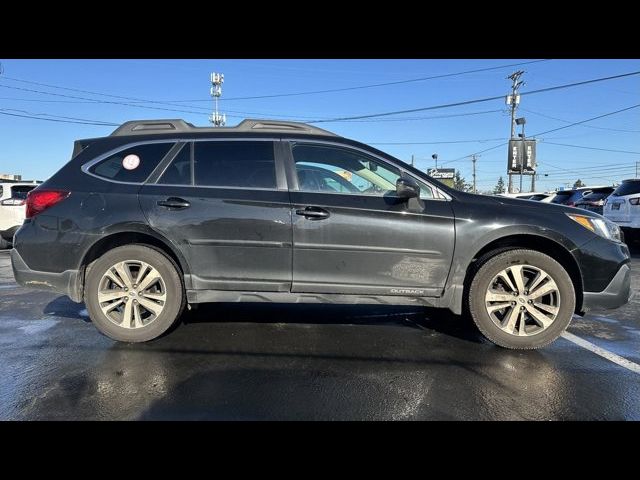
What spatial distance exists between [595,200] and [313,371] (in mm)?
13000

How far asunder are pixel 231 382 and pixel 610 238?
133 inches

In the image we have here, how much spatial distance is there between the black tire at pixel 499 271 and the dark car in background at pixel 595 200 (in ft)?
32.4

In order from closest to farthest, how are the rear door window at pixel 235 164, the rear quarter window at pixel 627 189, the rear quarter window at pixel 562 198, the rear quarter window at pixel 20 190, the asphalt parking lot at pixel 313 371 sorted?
1. the asphalt parking lot at pixel 313 371
2. the rear door window at pixel 235 164
3. the rear quarter window at pixel 627 189
4. the rear quarter window at pixel 20 190
5. the rear quarter window at pixel 562 198

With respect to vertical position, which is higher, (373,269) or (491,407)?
(373,269)

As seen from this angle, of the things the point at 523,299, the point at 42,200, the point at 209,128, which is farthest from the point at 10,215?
the point at 523,299

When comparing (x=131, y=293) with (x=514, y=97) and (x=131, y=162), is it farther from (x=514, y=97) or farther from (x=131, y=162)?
(x=514, y=97)

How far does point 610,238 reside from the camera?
354 centimetres

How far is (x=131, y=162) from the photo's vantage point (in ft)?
12.2

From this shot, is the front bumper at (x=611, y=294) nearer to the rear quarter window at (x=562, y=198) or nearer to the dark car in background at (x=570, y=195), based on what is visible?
the dark car in background at (x=570, y=195)

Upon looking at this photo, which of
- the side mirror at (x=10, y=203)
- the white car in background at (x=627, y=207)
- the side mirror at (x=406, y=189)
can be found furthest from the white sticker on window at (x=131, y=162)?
the white car in background at (x=627, y=207)

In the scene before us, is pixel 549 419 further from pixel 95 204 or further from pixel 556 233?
pixel 95 204

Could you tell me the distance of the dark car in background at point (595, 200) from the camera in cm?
1198
